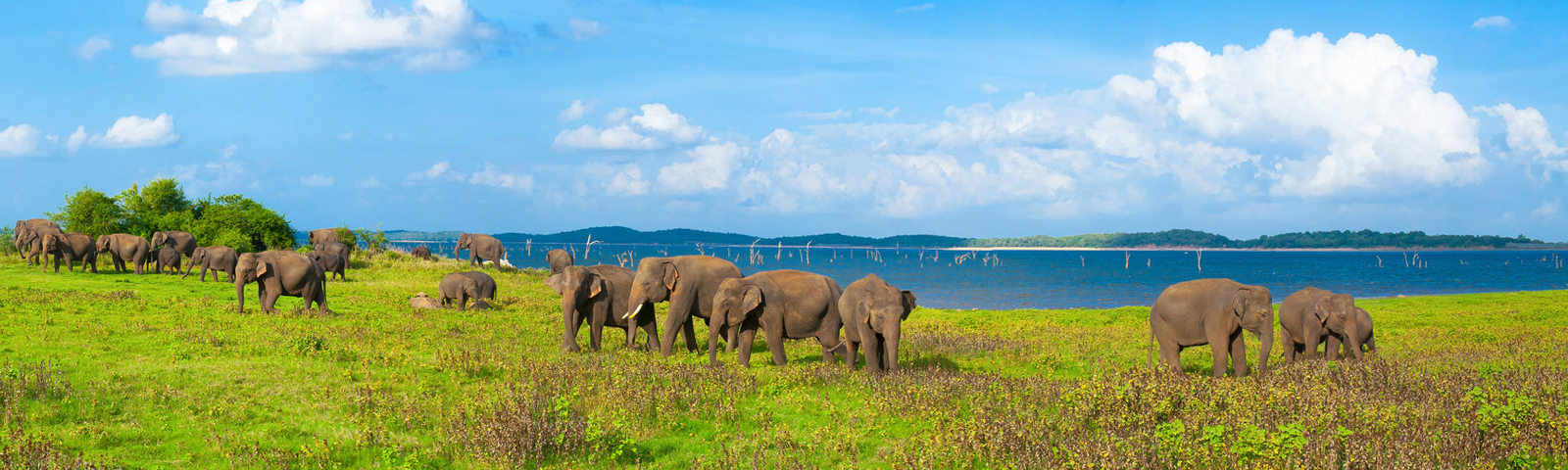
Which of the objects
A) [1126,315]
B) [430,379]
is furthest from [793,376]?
[1126,315]

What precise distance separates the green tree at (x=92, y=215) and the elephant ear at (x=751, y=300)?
2062 inches

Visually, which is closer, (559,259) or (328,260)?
(328,260)

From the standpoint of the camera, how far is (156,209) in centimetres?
5619

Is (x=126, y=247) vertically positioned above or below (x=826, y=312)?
above

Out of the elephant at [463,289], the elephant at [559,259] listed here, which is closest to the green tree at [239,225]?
the elephant at [559,259]

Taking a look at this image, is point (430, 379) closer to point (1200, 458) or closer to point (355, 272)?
point (1200, 458)

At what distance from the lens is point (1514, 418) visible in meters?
9.68

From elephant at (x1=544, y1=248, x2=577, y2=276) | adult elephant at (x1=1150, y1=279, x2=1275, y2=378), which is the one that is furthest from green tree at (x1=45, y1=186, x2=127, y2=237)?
adult elephant at (x1=1150, y1=279, x2=1275, y2=378)

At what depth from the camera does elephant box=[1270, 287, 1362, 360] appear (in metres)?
19.5

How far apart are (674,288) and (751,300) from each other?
8.78 feet

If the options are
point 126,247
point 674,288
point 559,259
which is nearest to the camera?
point 674,288

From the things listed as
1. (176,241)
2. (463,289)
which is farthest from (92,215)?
(463,289)

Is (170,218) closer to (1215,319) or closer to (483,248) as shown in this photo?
(483,248)

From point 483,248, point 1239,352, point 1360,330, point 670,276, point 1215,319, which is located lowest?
point 1239,352
